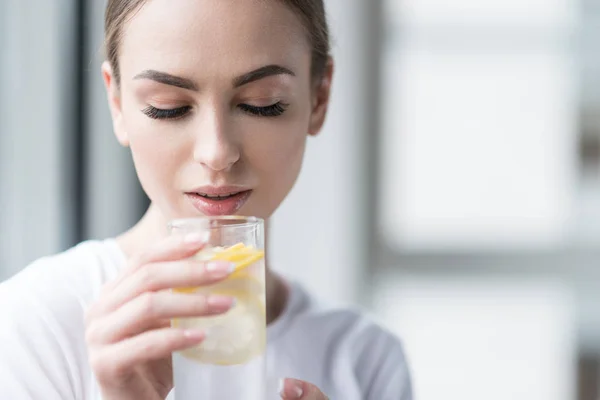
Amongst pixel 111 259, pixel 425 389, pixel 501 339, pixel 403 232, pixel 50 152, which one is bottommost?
pixel 425 389

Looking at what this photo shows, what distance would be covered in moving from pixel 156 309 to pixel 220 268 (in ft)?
0.28

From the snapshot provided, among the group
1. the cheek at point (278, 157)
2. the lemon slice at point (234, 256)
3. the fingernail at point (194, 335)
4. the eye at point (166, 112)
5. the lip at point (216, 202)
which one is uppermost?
the eye at point (166, 112)

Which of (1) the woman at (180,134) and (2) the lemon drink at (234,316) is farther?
(1) the woman at (180,134)

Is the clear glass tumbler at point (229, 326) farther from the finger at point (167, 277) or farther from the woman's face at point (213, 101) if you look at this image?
the woman's face at point (213, 101)

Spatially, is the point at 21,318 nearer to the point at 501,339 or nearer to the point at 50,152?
the point at 50,152

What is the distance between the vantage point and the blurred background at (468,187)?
3.44m

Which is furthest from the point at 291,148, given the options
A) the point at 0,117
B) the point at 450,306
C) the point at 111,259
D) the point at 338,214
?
the point at 450,306

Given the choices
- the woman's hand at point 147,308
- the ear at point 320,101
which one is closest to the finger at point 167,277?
the woman's hand at point 147,308

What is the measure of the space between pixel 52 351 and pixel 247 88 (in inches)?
18.3

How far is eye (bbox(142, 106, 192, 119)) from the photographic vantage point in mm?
1051

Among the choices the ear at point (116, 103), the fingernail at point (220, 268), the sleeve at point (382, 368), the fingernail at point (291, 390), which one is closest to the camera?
the fingernail at point (220, 268)

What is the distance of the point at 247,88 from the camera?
1.05m

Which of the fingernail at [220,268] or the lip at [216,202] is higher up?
the lip at [216,202]

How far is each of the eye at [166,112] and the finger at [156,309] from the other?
325 millimetres
